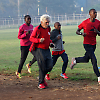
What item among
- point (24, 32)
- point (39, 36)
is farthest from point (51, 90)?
point (24, 32)

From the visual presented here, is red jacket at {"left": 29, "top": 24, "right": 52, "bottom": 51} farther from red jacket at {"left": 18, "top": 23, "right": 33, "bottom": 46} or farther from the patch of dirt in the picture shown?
red jacket at {"left": 18, "top": 23, "right": 33, "bottom": 46}

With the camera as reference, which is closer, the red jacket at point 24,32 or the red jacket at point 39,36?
the red jacket at point 39,36

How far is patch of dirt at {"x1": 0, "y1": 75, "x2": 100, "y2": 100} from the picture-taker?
534cm

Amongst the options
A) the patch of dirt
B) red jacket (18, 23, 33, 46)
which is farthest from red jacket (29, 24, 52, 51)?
red jacket (18, 23, 33, 46)

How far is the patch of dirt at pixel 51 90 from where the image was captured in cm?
534

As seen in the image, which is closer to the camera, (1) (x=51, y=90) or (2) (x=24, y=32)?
(1) (x=51, y=90)

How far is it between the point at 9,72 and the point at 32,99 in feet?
10.7

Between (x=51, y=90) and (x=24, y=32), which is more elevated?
(x=24, y=32)

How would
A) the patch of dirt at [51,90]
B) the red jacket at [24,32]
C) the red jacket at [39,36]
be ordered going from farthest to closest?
the red jacket at [24,32] → the red jacket at [39,36] → the patch of dirt at [51,90]

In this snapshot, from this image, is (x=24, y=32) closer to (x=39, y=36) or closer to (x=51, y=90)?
(x=39, y=36)

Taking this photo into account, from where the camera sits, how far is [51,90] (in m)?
5.94

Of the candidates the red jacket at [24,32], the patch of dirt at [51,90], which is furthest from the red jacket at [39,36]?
the red jacket at [24,32]

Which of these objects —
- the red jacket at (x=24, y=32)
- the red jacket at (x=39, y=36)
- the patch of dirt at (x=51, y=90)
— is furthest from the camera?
the red jacket at (x=24, y=32)

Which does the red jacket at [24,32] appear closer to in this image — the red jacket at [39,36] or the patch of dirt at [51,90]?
the patch of dirt at [51,90]
